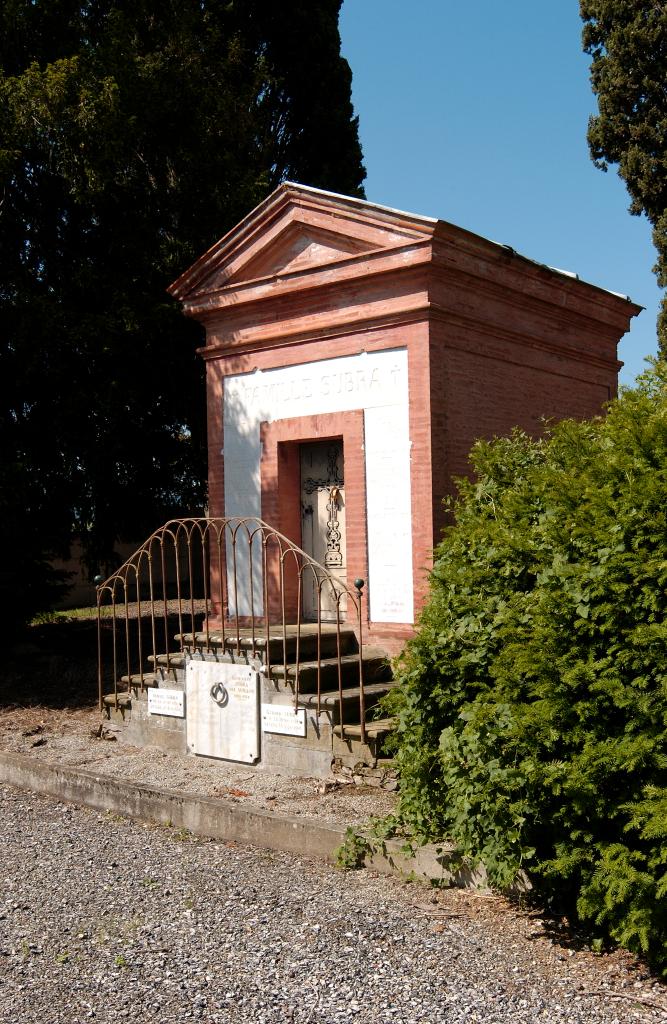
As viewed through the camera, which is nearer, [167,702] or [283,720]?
[283,720]

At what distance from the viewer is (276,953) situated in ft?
14.2

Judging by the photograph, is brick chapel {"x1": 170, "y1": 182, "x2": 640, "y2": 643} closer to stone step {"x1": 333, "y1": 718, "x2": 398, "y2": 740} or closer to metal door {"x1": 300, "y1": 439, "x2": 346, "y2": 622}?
metal door {"x1": 300, "y1": 439, "x2": 346, "y2": 622}

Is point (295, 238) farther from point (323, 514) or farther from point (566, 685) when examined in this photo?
point (566, 685)

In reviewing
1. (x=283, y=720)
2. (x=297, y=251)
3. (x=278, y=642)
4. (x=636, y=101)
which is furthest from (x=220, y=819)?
(x=636, y=101)

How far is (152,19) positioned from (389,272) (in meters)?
8.61

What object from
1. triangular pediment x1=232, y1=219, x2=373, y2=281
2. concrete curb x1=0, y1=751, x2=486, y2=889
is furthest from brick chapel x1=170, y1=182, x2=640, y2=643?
concrete curb x1=0, y1=751, x2=486, y2=889

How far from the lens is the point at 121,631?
14.4 metres

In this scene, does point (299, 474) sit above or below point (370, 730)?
above

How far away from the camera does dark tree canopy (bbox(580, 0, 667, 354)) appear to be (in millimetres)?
18375

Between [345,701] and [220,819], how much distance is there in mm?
1509

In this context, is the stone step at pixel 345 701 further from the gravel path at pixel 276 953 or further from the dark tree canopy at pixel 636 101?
the dark tree canopy at pixel 636 101

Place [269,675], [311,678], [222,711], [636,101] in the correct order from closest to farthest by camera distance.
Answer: [269,675]
[311,678]
[222,711]
[636,101]

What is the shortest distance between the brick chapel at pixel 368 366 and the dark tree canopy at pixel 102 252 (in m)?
2.21

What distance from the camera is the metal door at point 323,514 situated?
969 centimetres
